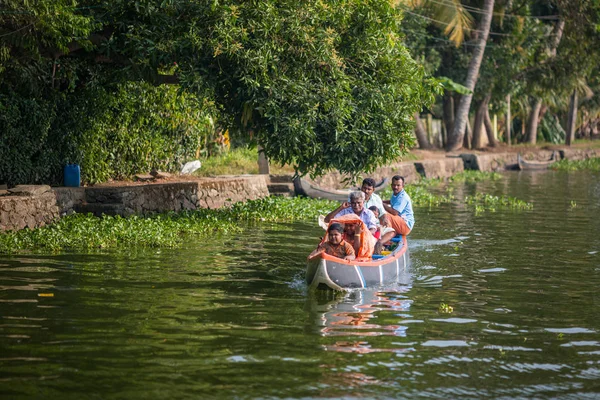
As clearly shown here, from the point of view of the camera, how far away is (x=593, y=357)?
8.98 meters

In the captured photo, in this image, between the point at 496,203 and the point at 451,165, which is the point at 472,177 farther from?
the point at 496,203

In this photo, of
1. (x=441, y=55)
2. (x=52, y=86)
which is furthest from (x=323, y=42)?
(x=441, y=55)

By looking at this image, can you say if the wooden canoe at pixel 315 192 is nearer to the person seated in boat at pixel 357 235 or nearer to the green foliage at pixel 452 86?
the green foliage at pixel 452 86

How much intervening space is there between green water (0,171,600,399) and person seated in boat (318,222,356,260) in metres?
0.62

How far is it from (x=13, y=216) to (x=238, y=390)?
32.9 ft

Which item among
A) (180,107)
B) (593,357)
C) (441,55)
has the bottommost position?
(593,357)

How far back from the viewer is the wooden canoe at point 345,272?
1196 cm

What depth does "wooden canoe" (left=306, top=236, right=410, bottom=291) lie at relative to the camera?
12.0 m

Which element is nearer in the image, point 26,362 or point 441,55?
point 26,362

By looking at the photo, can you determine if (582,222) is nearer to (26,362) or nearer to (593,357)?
(593,357)

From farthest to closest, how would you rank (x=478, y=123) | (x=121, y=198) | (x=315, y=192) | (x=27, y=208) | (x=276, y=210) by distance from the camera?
(x=478, y=123), (x=315, y=192), (x=276, y=210), (x=121, y=198), (x=27, y=208)

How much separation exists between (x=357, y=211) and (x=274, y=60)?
4899 mm

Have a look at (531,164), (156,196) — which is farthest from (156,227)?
(531,164)

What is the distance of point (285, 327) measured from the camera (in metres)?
10.0
